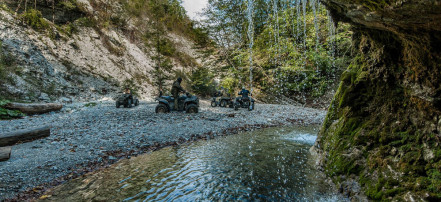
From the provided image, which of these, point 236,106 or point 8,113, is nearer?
point 8,113

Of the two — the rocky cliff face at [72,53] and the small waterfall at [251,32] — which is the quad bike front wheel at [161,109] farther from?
the small waterfall at [251,32]

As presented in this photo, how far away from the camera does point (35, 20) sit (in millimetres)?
15062

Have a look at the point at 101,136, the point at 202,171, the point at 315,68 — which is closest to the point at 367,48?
the point at 202,171

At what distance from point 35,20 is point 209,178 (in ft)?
64.0

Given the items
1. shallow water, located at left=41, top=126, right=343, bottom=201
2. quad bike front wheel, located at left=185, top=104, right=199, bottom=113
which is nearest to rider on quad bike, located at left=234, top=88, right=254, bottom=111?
quad bike front wheel, located at left=185, top=104, right=199, bottom=113

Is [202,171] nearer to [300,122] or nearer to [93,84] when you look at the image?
[300,122]

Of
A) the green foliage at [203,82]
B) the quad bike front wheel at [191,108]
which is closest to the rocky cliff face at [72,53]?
the green foliage at [203,82]

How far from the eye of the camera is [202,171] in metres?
4.12

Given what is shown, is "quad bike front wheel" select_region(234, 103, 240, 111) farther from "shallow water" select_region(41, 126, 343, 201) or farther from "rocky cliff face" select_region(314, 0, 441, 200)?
"rocky cliff face" select_region(314, 0, 441, 200)

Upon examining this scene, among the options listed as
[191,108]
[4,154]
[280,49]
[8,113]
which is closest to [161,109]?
[191,108]

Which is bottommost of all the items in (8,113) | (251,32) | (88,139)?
(88,139)

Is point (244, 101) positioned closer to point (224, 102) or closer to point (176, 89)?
point (224, 102)

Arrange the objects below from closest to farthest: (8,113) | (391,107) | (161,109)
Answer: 1. (391,107)
2. (8,113)
3. (161,109)

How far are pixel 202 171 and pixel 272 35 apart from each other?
20.4 m
